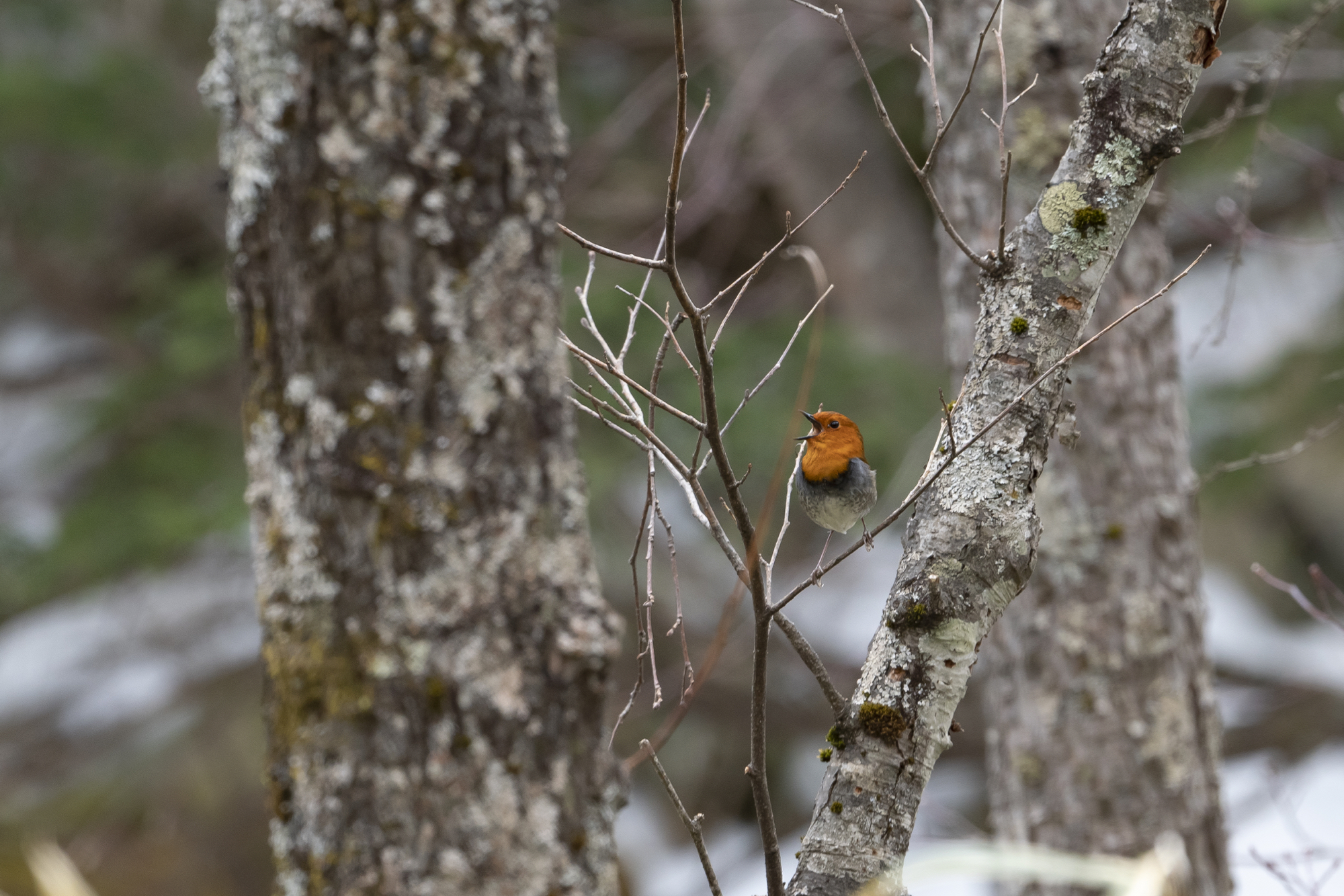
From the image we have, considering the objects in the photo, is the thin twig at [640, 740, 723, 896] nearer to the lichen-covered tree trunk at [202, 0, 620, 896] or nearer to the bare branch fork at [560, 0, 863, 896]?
the bare branch fork at [560, 0, 863, 896]

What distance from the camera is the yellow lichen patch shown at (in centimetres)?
110

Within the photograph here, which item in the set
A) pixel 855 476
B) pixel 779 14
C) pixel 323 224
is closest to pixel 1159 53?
pixel 855 476

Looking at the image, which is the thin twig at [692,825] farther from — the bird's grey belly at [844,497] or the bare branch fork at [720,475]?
the bird's grey belly at [844,497]

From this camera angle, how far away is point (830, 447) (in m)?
1.50

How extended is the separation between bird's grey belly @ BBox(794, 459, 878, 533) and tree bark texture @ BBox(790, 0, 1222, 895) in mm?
331

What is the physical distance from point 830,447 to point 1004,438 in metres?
0.43

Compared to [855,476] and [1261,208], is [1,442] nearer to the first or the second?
[855,476]

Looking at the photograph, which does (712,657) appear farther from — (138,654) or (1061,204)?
(138,654)

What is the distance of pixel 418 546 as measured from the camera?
5.59 feet

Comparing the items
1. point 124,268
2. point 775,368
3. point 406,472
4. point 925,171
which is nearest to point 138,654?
point 124,268

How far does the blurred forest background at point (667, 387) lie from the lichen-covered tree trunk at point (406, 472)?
2.20 meters

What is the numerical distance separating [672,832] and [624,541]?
226 cm

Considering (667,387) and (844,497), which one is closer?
(844,497)

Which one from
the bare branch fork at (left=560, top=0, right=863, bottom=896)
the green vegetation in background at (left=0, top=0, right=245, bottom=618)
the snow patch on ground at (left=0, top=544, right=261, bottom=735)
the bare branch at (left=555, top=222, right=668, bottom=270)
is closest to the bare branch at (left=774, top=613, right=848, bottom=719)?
the bare branch fork at (left=560, top=0, right=863, bottom=896)
